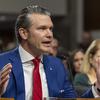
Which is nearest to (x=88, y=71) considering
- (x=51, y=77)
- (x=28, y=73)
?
(x=51, y=77)

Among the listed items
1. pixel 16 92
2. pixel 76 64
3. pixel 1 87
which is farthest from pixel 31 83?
pixel 76 64

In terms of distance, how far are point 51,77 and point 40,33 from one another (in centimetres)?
31

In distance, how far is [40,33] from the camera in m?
3.64

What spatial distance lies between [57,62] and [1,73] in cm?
68

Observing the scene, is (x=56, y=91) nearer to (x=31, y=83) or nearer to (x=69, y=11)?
(x=31, y=83)

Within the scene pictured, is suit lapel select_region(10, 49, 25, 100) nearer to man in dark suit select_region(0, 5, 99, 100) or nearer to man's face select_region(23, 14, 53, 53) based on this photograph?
man in dark suit select_region(0, 5, 99, 100)

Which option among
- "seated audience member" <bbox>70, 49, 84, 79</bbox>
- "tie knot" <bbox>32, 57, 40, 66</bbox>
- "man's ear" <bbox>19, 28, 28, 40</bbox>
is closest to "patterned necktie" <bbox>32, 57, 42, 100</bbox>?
"tie knot" <bbox>32, 57, 40, 66</bbox>

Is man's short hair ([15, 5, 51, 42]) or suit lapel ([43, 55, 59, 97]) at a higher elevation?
man's short hair ([15, 5, 51, 42])

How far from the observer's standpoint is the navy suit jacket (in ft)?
11.5

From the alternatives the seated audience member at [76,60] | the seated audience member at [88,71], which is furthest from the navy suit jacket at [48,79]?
the seated audience member at [76,60]

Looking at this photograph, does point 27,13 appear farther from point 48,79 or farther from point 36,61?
point 48,79

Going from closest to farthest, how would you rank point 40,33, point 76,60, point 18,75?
point 18,75 < point 40,33 < point 76,60

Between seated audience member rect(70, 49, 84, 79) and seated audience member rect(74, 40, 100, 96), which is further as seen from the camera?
seated audience member rect(70, 49, 84, 79)

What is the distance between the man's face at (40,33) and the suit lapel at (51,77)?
4.6 inches
